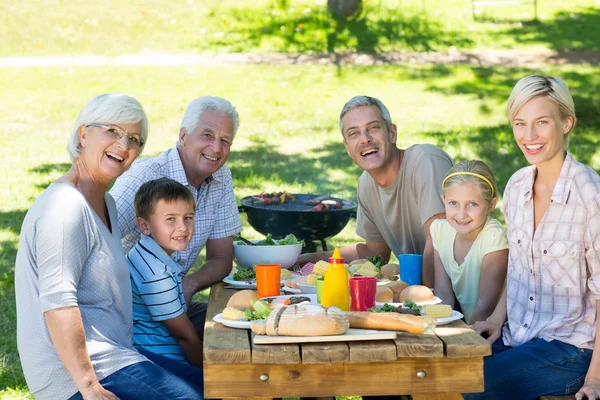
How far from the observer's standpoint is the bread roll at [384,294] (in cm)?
342

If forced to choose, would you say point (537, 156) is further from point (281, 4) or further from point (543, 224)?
point (281, 4)

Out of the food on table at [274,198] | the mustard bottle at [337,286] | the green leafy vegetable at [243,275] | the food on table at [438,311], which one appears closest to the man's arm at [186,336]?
the green leafy vegetable at [243,275]

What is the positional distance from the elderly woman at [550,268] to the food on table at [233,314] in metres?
1.04

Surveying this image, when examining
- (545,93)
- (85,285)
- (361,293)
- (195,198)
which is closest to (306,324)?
(361,293)

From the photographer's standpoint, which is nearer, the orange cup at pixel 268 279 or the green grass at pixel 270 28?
the orange cup at pixel 268 279

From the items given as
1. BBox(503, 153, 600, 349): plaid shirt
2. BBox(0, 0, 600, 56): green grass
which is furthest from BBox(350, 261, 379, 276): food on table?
BBox(0, 0, 600, 56): green grass

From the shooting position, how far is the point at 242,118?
39.5ft

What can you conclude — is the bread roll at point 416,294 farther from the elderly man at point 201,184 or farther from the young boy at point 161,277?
the elderly man at point 201,184

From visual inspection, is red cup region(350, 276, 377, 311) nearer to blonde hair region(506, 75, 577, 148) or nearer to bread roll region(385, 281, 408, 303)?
bread roll region(385, 281, 408, 303)

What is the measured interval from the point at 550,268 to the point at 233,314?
1.34 meters

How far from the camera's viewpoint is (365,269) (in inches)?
158

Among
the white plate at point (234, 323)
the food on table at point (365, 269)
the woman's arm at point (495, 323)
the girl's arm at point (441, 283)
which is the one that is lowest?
the woman's arm at point (495, 323)

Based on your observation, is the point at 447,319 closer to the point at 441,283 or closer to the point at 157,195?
the point at 441,283

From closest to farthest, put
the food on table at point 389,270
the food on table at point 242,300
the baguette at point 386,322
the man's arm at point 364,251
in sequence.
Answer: the baguette at point 386,322
the food on table at point 242,300
the food on table at point 389,270
the man's arm at point 364,251
